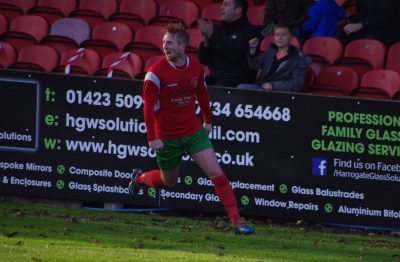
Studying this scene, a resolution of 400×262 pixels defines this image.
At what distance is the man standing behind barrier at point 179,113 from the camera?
11.6m

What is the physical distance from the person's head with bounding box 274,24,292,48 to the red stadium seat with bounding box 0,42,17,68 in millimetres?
4192

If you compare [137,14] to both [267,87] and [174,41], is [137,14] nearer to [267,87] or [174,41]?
[267,87]

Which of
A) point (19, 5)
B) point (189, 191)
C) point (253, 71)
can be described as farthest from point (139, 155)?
point (19, 5)

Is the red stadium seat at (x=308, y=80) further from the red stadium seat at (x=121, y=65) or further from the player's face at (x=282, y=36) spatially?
the red stadium seat at (x=121, y=65)

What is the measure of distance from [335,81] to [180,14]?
3.32m

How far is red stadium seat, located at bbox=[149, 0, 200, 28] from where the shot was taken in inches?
666

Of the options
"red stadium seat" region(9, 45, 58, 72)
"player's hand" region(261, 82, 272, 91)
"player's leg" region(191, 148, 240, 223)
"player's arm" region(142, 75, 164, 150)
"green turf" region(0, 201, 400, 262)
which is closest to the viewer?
"green turf" region(0, 201, 400, 262)

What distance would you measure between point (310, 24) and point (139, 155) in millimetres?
3278

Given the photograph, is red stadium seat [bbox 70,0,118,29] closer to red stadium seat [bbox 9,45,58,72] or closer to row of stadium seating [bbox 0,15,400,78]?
row of stadium seating [bbox 0,15,400,78]

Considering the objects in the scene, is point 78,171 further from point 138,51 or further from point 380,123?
point 380,123

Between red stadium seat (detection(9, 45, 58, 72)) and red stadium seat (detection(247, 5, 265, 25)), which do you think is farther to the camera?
red stadium seat (detection(247, 5, 265, 25))

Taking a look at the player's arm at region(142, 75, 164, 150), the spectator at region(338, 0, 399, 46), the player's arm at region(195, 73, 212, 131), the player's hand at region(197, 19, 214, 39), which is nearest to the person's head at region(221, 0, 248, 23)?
Answer: the player's hand at region(197, 19, 214, 39)

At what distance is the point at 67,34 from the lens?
17.0 meters

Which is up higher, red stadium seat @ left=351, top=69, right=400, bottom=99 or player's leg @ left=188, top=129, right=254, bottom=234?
red stadium seat @ left=351, top=69, right=400, bottom=99
